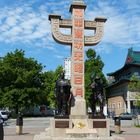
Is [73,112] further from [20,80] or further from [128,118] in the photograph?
[20,80]

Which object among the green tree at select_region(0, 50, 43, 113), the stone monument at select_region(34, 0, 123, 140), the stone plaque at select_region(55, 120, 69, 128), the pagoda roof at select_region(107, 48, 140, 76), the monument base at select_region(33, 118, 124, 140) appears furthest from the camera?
the pagoda roof at select_region(107, 48, 140, 76)

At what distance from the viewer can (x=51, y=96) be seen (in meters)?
79.4

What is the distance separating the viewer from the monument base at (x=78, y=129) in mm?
18344

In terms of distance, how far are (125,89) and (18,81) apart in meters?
20.1

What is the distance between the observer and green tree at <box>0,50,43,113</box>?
70.6 m

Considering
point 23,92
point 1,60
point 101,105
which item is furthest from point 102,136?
point 1,60

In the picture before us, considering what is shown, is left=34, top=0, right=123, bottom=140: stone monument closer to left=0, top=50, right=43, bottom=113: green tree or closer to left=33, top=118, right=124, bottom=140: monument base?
left=33, top=118, right=124, bottom=140: monument base

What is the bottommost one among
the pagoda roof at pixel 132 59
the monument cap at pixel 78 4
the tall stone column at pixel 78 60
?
the tall stone column at pixel 78 60

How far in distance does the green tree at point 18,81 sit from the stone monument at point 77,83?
4959cm

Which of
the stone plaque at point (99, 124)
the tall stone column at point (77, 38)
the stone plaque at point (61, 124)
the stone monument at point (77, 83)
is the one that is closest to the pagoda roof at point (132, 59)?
the tall stone column at point (77, 38)

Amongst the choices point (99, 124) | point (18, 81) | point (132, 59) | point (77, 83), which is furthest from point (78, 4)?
point (132, 59)

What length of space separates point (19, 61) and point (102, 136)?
56147 millimetres

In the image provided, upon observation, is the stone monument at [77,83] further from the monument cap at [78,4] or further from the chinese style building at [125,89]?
the chinese style building at [125,89]

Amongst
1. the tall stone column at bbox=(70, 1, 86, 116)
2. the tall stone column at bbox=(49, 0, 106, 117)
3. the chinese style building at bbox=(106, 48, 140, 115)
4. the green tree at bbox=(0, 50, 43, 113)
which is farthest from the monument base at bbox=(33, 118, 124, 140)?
the chinese style building at bbox=(106, 48, 140, 115)
